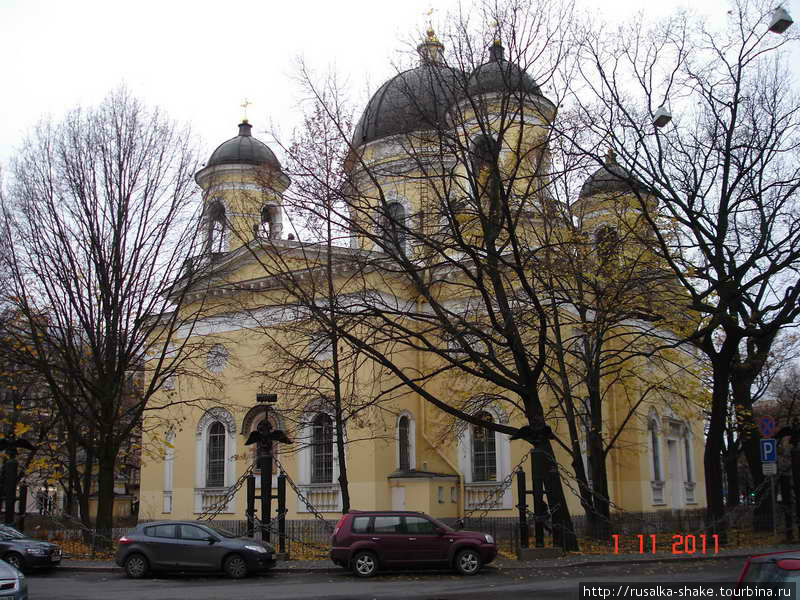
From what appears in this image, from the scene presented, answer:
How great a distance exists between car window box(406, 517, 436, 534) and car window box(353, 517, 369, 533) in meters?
0.86

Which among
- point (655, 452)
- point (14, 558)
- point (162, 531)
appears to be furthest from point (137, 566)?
point (655, 452)

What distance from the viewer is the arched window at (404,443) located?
2973 cm

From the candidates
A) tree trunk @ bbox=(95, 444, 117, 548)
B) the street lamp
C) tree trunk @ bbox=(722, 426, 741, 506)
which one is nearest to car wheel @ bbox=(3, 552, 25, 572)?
tree trunk @ bbox=(95, 444, 117, 548)

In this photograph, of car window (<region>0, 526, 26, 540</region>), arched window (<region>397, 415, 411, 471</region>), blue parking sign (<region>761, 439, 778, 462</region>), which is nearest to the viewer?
Result: blue parking sign (<region>761, 439, 778, 462</region>)

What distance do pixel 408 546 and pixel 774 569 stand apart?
1106cm

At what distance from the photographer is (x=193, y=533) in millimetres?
17828

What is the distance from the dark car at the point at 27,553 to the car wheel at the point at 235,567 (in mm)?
4760

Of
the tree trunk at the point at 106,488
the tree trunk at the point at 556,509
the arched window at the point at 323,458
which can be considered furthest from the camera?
the arched window at the point at 323,458

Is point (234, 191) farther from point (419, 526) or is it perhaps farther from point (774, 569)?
point (774, 569)

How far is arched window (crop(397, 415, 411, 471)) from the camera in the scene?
29.7m

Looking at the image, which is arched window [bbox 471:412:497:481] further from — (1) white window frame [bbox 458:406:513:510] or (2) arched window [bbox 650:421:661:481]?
(2) arched window [bbox 650:421:661:481]

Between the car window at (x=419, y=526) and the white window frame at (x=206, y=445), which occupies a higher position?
the white window frame at (x=206, y=445)

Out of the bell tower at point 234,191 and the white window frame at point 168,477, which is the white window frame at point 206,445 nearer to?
the white window frame at point 168,477

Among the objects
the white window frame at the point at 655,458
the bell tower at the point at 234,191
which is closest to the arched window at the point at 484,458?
the white window frame at the point at 655,458
